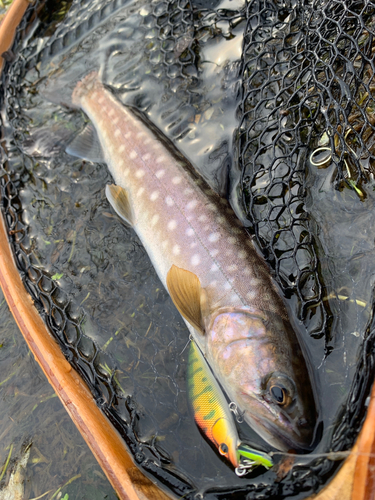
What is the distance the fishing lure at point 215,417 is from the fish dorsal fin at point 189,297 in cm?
27

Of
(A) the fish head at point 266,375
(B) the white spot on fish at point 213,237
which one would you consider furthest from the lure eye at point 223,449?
(B) the white spot on fish at point 213,237

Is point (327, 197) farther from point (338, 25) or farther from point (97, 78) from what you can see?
point (97, 78)

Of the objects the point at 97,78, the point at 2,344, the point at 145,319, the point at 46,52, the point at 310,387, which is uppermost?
the point at 46,52

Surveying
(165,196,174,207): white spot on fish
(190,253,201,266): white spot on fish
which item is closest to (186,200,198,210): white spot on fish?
(165,196,174,207): white spot on fish

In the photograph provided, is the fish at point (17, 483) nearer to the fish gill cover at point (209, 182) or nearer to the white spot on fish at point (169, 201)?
the fish gill cover at point (209, 182)

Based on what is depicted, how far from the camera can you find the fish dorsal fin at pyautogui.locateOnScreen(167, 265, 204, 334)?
244 cm

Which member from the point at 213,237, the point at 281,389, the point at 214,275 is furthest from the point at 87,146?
the point at 281,389

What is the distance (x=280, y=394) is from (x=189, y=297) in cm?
85

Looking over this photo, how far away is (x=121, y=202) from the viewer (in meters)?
3.13

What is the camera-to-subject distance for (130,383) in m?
2.63

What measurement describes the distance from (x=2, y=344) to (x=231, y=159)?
2.60 m

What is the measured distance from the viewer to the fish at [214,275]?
2.04 meters

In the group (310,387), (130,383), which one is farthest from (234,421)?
(130,383)

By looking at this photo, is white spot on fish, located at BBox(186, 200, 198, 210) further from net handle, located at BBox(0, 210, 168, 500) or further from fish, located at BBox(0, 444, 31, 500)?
fish, located at BBox(0, 444, 31, 500)
